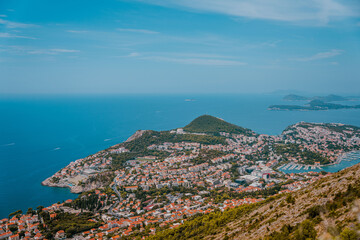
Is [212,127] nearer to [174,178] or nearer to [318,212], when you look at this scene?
[174,178]

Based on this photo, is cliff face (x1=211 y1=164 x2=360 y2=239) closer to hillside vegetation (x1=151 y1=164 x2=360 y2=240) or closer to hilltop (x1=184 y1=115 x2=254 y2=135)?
hillside vegetation (x1=151 y1=164 x2=360 y2=240)

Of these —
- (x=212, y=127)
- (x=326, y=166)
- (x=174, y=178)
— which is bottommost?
(x=174, y=178)

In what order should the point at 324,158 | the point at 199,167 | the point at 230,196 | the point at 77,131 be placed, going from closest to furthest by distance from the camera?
the point at 230,196, the point at 199,167, the point at 324,158, the point at 77,131

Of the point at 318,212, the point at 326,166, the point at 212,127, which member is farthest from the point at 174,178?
the point at 212,127

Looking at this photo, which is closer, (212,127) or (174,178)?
(174,178)

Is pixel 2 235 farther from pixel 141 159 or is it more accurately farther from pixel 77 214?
pixel 141 159

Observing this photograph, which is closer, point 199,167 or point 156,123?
point 199,167

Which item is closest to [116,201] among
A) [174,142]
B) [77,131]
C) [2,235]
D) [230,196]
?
[2,235]
